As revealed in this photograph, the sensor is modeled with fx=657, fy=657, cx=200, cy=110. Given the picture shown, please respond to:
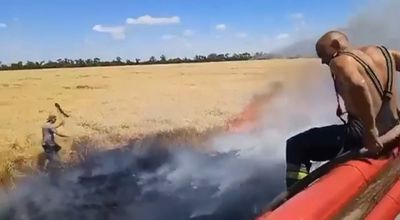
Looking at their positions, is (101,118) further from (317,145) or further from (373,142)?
(373,142)

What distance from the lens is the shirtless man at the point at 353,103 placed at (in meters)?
5.14

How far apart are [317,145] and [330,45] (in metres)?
0.94

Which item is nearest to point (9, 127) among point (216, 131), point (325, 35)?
point (216, 131)

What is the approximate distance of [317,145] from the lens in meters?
5.81

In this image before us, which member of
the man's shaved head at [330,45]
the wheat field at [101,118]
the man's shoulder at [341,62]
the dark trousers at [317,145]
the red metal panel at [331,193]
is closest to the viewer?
the red metal panel at [331,193]

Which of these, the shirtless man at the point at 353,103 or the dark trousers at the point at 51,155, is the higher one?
the shirtless man at the point at 353,103

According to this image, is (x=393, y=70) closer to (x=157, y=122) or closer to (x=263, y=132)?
(x=263, y=132)

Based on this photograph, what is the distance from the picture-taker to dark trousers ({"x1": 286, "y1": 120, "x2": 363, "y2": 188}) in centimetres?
567

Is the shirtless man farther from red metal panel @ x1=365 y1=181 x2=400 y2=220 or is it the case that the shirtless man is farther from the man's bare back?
red metal panel @ x1=365 y1=181 x2=400 y2=220

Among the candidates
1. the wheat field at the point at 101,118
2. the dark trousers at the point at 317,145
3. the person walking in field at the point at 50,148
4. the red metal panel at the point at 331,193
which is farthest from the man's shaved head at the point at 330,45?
the person walking in field at the point at 50,148

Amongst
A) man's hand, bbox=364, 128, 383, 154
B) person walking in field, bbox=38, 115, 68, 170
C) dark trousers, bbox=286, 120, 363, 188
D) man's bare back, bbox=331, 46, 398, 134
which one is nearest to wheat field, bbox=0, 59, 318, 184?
person walking in field, bbox=38, 115, 68, 170

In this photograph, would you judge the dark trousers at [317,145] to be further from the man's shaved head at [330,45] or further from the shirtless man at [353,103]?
the man's shaved head at [330,45]

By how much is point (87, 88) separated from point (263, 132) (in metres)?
31.2

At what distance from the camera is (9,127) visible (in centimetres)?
2206
